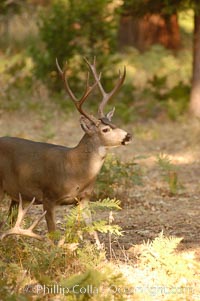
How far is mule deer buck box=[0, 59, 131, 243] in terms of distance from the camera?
7.99m

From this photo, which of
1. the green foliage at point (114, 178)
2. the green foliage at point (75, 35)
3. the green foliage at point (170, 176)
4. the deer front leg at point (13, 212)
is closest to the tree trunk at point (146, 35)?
the green foliage at point (75, 35)

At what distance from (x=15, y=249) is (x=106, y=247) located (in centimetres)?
114

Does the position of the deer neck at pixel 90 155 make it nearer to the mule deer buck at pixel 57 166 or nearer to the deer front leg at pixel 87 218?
the mule deer buck at pixel 57 166

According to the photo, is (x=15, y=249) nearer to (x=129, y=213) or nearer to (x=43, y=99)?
(x=129, y=213)

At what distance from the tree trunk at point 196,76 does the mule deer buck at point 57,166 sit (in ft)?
24.7

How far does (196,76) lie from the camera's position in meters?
15.8

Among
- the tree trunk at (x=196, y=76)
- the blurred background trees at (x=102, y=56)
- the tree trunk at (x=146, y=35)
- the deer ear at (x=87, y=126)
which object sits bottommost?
the deer ear at (x=87, y=126)

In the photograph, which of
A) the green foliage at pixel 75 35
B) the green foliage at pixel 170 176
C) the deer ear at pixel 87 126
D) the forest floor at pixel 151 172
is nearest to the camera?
the deer ear at pixel 87 126

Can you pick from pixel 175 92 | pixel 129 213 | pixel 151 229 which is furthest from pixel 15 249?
pixel 175 92

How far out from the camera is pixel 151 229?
349 inches

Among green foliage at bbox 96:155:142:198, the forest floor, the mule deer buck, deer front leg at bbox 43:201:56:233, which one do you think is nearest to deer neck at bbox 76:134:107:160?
the mule deer buck

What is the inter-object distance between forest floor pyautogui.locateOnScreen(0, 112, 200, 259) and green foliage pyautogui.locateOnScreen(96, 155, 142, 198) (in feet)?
0.36

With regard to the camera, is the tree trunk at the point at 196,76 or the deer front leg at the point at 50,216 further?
the tree trunk at the point at 196,76

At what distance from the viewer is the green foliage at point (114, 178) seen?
10.2 meters
